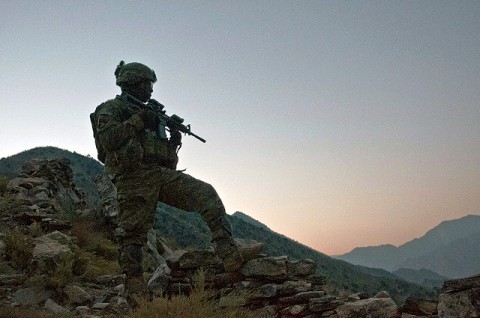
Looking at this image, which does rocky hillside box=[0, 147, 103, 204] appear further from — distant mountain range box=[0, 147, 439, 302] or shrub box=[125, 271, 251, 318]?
shrub box=[125, 271, 251, 318]

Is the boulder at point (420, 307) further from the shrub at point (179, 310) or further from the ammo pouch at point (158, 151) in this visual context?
the ammo pouch at point (158, 151)

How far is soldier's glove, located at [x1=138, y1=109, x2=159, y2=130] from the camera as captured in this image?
5.26 metres

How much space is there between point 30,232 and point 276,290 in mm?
5828

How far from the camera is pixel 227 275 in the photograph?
5.40m

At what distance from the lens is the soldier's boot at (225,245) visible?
5.05m

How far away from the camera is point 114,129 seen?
4.94 m

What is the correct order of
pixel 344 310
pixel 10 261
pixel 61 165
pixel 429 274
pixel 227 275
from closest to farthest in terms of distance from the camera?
pixel 344 310
pixel 227 275
pixel 10 261
pixel 61 165
pixel 429 274

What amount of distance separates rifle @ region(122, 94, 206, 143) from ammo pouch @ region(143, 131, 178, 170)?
0.11m

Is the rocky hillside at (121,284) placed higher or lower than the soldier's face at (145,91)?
lower

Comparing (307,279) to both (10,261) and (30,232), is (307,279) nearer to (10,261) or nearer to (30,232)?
(10,261)

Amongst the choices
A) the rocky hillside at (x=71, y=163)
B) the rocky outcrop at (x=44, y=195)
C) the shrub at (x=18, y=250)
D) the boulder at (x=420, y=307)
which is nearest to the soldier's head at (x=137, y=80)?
the shrub at (x=18, y=250)

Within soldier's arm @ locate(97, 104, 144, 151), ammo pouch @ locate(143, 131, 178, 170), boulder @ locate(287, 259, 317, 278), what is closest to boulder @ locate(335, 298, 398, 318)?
boulder @ locate(287, 259, 317, 278)

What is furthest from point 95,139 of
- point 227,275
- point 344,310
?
point 344,310

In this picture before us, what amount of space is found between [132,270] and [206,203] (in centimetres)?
121
